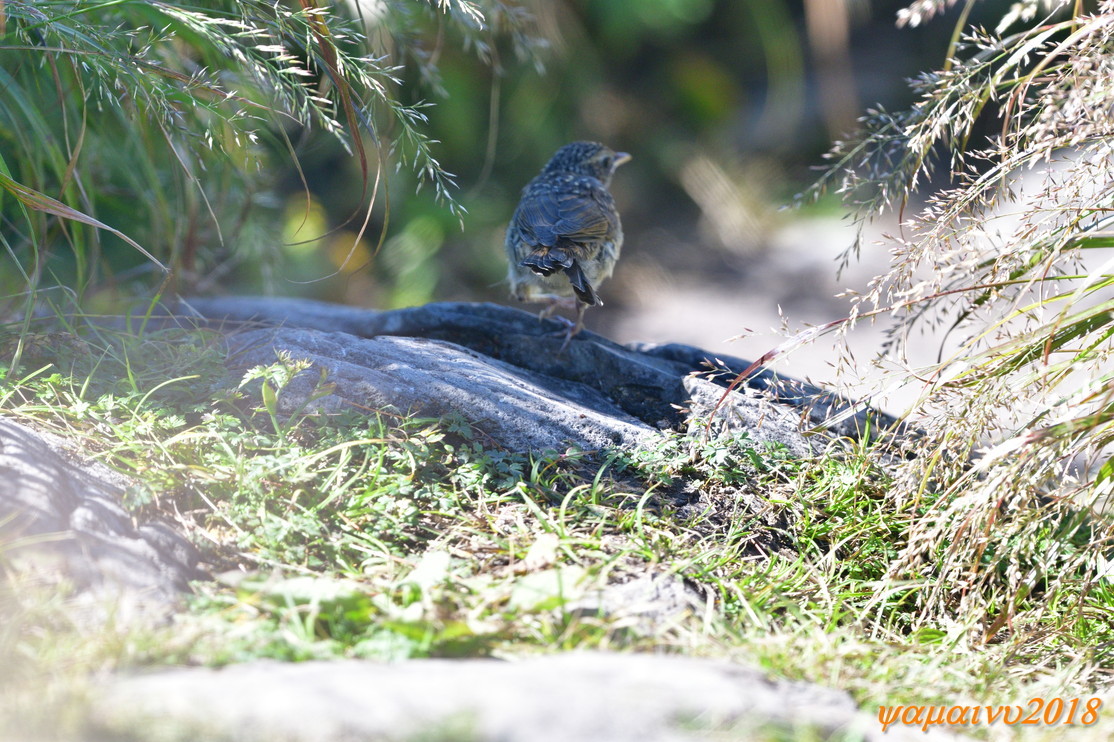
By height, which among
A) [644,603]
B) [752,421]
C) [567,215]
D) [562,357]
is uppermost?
[567,215]

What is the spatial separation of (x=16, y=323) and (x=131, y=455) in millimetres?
1003

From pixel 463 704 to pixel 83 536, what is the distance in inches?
48.3

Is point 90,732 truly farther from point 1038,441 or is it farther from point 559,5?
point 559,5

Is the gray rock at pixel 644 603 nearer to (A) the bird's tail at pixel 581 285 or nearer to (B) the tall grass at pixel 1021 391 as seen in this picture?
(B) the tall grass at pixel 1021 391

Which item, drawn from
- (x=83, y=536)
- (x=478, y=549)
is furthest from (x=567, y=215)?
(x=83, y=536)

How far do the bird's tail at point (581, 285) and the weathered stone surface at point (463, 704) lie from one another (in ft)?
7.33

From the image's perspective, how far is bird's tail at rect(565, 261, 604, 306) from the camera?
12.7 feet

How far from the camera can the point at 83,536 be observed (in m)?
2.22

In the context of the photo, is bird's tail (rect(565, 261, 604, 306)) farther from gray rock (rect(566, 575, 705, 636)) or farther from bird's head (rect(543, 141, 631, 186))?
gray rock (rect(566, 575, 705, 636))

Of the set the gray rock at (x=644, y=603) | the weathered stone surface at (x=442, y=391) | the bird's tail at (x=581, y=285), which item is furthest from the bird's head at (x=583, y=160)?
the gray rock at (x=644, y=603)

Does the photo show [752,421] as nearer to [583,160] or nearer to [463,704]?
[463,704]

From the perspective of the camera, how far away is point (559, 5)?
30.2 feet

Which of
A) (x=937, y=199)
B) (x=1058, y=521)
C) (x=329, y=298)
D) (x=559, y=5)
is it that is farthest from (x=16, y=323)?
(x=559, y=5)

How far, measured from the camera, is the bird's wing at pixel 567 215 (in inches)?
164
